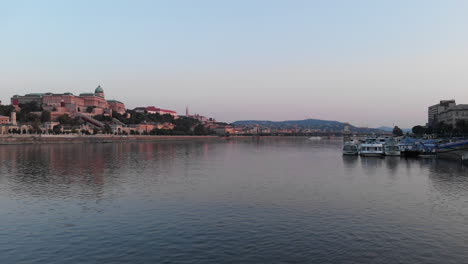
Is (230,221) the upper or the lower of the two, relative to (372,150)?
lower

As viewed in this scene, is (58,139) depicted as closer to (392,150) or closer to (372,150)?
(372,150)

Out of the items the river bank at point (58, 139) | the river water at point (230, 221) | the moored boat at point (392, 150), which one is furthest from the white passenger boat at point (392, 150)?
the river bank at point (58, 139)

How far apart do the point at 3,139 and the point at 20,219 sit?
4121 inches

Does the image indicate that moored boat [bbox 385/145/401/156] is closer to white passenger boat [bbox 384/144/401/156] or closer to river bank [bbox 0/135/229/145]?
white passenger boat [bbox 384/144/401/156]

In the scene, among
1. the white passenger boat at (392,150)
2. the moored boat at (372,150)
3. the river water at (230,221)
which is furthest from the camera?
the white passenger boat at (392,150)

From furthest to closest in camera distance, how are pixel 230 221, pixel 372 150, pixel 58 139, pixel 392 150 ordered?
pixel 58 139, pixel 392 150, pixel 372 150, pixel 230 221

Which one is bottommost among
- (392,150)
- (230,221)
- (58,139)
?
(230,221)

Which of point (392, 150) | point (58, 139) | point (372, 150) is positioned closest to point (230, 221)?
point (372, 150)

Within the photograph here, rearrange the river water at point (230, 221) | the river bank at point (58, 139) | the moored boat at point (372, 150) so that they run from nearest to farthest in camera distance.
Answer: the river water at point (230, 221)
the moored boat at point (372, 150)
the river bank at point (58, 139)

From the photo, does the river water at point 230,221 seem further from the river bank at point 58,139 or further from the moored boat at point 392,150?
the river bank at point 58,139

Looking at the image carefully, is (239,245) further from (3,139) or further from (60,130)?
(60,130)

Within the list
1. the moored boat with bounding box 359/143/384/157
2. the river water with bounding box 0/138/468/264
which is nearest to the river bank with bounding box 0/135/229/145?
the river water with bounding box 0/138/468/264

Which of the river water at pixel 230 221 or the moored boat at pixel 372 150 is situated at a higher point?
the moored boat at pixel 372 150

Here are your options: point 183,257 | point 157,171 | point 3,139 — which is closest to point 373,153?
point 157,171
